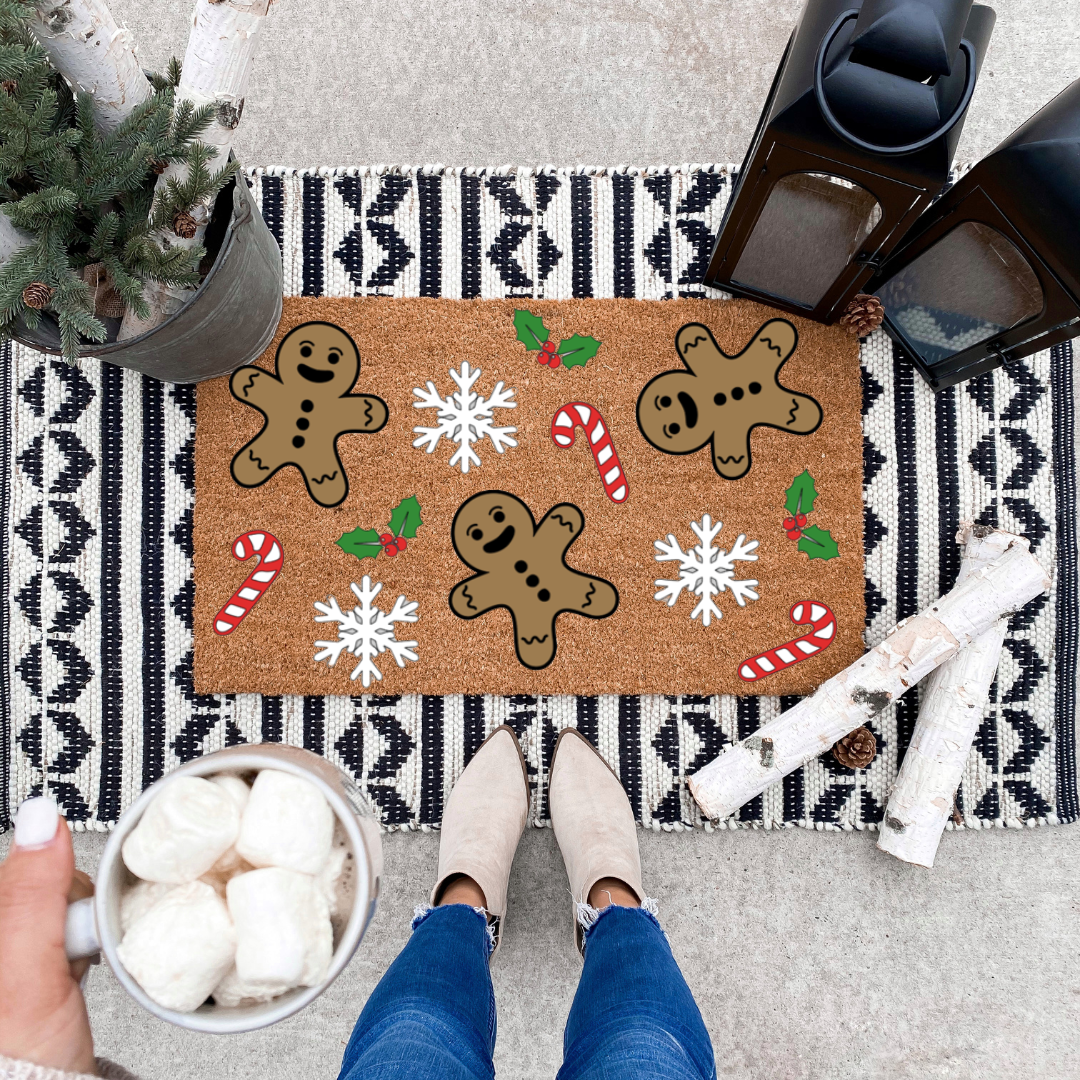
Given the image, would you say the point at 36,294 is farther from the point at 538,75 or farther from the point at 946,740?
the point at 946,740

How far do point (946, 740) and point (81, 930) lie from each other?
3.83 ft

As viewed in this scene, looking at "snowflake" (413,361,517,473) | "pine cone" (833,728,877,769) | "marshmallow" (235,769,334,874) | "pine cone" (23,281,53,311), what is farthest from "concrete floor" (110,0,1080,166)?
"marshmallow" (235,769,334,874)

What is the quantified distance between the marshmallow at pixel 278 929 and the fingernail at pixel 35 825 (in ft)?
0.68

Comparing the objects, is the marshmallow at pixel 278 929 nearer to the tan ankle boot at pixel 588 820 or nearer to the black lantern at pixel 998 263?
the tan ankle boot at pixel 588 820

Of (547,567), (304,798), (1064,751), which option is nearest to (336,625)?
(547,567)

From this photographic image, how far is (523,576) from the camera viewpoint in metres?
1.19

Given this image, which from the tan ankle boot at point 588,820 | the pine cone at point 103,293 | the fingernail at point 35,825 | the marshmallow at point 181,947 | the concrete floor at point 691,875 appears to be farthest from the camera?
the concrete floor at point 691,875

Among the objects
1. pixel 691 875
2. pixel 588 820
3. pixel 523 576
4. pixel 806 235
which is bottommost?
pixel 691 875

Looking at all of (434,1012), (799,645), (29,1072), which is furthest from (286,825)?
(799,645)

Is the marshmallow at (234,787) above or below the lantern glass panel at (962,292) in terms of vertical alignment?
below

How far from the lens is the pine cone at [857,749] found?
115 centimetres

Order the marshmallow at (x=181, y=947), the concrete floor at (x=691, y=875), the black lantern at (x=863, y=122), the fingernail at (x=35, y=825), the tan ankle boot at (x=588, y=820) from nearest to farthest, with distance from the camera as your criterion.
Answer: the marshmallow at (x=181, y=947), the fingernail at (x=35, y=825), the black lantern at (x=863, y=122), the tan ankle boot at (x=588, y=820), the concrete floor at (x=691, y=875)

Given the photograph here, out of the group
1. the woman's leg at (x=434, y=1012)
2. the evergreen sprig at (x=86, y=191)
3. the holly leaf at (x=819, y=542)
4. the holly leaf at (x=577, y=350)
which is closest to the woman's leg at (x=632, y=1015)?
the woman's leg at (x=434, y=1012)

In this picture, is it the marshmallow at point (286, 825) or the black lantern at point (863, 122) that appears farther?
the black lantern at point (863, 122)
